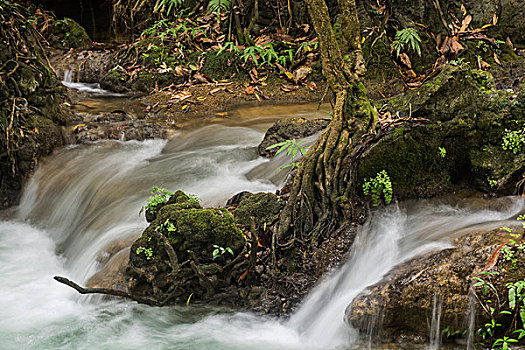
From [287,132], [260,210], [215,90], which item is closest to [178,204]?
[260,210]

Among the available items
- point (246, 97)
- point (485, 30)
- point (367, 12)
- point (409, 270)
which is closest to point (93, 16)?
point (246, 97)

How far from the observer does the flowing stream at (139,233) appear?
162 inches

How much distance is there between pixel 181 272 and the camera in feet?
14.2

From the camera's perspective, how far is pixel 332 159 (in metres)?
4.55

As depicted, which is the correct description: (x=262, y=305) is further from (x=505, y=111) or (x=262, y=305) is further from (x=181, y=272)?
(x=505, y=111)

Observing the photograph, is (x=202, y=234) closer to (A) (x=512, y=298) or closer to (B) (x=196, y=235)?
(B) (x=196, y=235)

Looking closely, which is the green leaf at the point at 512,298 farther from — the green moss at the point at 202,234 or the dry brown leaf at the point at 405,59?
the dry brown leaf at the point at 405,59

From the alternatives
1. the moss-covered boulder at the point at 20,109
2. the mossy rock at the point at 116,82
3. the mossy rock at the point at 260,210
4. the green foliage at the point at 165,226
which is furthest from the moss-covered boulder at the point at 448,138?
the mossy rock at the point at 116,82

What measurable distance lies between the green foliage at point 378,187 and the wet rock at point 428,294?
0.81 m

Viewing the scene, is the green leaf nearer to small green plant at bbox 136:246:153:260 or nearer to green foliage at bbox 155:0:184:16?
small green plant at bbox 136:246:153:260

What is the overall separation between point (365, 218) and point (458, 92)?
1.43 meters

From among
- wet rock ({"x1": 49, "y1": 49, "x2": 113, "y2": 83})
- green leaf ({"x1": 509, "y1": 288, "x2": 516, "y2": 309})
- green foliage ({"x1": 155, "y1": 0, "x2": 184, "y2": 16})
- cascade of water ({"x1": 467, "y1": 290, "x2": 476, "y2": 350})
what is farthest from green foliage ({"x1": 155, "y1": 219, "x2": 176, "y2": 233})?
wet rock ({"x1": 49, "y1": 49, "x2": 113, "y2": 83})

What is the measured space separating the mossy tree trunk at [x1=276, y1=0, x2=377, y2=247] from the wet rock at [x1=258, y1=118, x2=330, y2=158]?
1483mm

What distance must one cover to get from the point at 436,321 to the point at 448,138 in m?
Answer: 1.78
